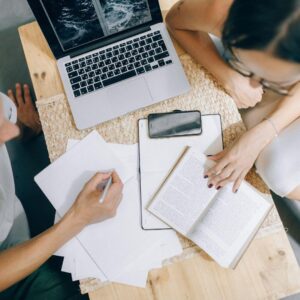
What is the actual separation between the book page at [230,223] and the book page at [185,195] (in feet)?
0.07

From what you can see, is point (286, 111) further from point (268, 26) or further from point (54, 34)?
point (54, 34)

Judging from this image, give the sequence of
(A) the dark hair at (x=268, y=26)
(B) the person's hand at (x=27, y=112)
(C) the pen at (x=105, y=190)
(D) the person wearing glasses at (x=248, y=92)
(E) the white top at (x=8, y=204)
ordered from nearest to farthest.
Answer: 1. (A) the dark hair at (x=268, y=26)
2. (D) the person wearing glasses at (x=248, y=92)
3. (C) the pen at (x=105, y=190)
4. (E) the white top at (x=8, y=204)
5. (B) the person's hand at (x=27, y=112)

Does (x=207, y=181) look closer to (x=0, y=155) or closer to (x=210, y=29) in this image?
(x=210, y=29)

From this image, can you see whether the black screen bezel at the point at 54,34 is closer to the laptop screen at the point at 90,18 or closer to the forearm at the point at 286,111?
the laptop screen at the point at 90,18

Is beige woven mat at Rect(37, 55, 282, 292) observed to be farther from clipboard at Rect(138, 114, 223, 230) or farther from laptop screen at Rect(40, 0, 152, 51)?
laptop screen at Rect(40, 0, 152, 51)

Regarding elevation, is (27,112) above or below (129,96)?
below

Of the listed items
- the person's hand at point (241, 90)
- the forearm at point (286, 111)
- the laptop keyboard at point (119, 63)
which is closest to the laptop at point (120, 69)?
the laptop keyboard at point (119, 63)

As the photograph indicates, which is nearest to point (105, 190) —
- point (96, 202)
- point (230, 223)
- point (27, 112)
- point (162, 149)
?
point (96, 202)

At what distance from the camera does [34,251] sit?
2.52ft

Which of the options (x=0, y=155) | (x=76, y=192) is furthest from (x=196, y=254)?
(x=0, y=155)

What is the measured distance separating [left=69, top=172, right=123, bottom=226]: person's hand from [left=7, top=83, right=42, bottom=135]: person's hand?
0.61 meters

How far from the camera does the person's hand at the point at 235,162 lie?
754mm

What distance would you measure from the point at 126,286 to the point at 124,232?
12 cm

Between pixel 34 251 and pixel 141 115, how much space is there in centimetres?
41
